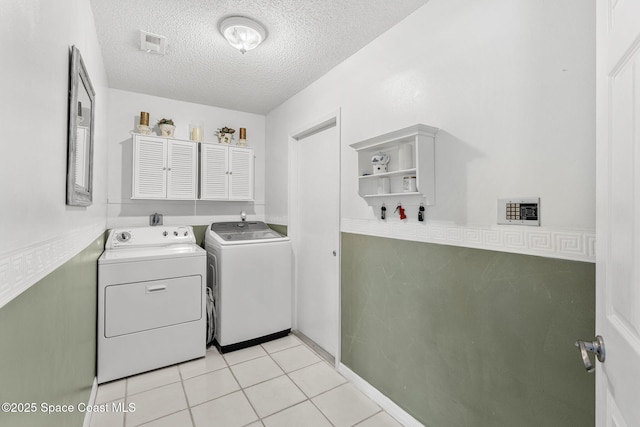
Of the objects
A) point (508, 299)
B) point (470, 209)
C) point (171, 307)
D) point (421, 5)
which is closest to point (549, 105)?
point (470, 209)

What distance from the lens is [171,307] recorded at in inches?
94.6

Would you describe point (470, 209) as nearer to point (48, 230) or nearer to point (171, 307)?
point (48, 230)

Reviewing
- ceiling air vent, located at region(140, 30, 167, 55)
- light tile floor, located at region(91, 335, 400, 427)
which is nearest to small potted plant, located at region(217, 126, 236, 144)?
ceiling air vent, located at region(140, 30, 167, 55)

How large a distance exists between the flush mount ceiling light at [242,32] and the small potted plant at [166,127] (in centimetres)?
133

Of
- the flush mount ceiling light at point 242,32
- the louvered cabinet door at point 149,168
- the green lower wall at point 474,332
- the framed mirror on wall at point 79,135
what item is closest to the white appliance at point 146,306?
the louvered cabinet door at point 149,168

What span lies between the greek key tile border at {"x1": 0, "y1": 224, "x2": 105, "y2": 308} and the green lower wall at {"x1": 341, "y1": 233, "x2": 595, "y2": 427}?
5.25 feet

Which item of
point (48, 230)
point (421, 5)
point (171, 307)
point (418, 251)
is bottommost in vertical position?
point (171, 307)

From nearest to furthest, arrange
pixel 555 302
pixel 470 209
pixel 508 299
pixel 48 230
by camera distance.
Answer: pixel 48 230 → pixel 555 302 → pixel 508 299 → pixel 470 209

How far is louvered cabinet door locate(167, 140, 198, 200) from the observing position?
2936 mm

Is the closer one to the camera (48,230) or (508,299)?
(48,230)

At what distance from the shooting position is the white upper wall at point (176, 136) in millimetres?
2924

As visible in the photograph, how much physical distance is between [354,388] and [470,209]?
5.03 feet

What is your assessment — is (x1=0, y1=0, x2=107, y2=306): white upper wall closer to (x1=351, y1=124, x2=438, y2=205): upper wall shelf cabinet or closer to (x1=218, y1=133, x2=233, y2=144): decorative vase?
(x1=351, y1=124, x2=438, y2=205): upper wall shelf cabinet

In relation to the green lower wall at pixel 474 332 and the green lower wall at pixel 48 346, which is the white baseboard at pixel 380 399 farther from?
the green lower wall at pixel 48 346
